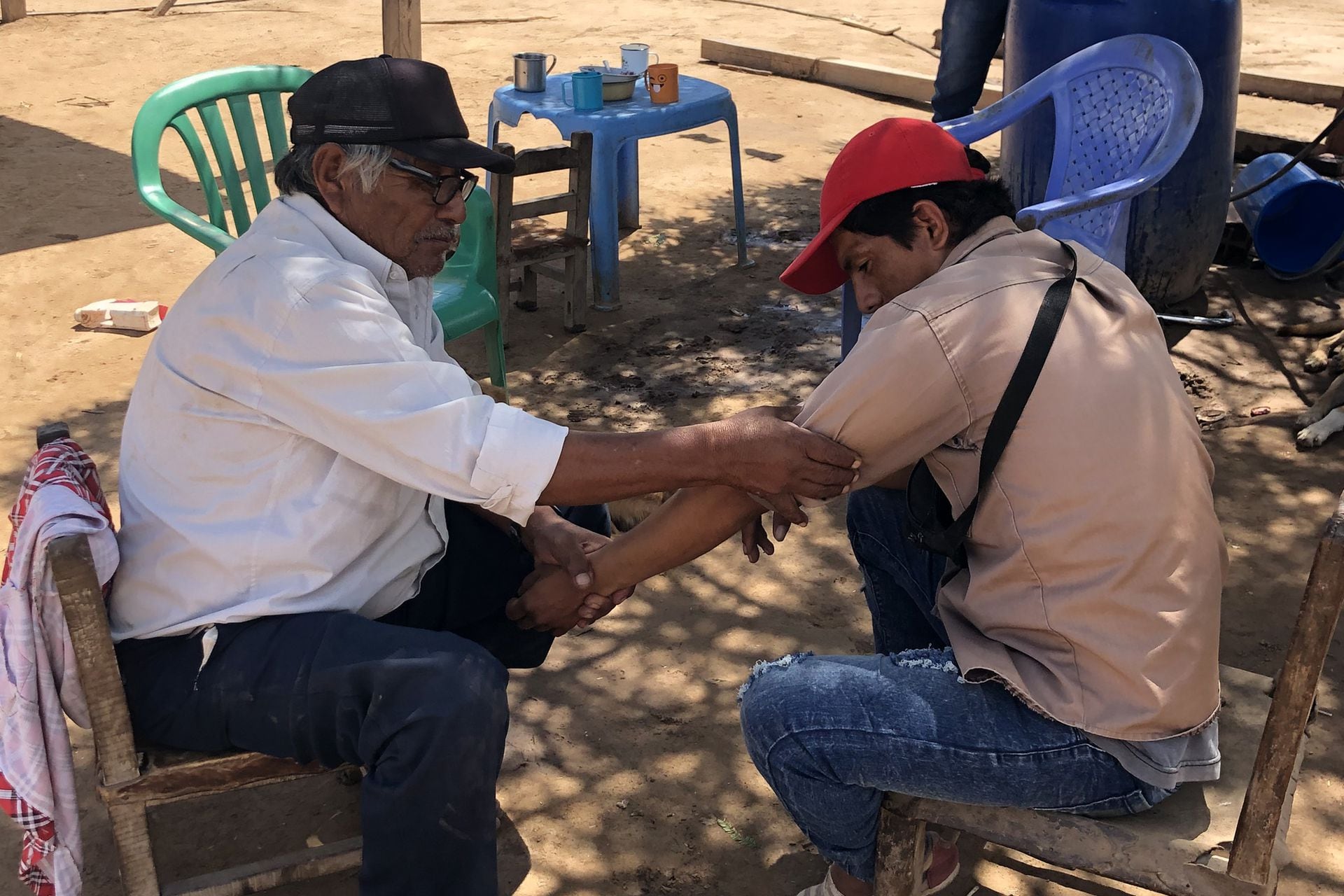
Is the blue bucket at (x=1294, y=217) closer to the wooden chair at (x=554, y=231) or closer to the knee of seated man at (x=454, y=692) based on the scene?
the wooden chair at (x=554, y=231)

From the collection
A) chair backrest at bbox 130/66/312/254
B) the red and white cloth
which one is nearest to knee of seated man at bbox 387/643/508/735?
the red and white cloth

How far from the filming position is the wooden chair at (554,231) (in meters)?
5.29

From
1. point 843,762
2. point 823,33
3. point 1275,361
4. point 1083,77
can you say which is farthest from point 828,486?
point 823,33

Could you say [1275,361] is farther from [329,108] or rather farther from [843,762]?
[329,108]

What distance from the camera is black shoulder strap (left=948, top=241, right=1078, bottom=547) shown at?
194cm

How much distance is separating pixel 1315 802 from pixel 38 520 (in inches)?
107

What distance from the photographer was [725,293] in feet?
19.7

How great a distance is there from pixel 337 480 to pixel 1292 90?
9.25 m

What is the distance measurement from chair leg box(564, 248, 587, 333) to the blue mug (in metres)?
0.76

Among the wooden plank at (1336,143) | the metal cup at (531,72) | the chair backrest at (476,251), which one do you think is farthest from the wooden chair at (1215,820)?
the wooden plank at (1336,143)

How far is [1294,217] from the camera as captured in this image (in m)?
6.06

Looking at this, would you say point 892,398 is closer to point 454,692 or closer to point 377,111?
point 454,692

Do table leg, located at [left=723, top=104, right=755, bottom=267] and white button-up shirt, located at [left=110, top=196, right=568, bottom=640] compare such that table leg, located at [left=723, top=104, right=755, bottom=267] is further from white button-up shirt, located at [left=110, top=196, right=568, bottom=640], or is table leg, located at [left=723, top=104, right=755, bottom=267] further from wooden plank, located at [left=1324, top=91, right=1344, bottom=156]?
white button-up shirt, located at [left=110, top=196, right=568, bottom=640]

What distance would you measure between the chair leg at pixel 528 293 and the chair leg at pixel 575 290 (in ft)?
0.84
